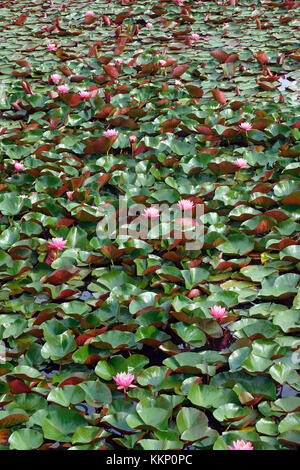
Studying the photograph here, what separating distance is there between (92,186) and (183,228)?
0.64m

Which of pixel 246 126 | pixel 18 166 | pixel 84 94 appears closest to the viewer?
pixel 18 166

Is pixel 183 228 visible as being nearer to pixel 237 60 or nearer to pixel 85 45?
pixel 237 60

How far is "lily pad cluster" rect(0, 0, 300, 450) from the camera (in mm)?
1535

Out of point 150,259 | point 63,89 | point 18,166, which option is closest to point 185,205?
point 150,259

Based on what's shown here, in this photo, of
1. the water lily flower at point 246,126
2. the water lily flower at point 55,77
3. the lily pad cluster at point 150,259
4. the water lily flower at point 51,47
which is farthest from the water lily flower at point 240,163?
the water lily flower at point 51,47

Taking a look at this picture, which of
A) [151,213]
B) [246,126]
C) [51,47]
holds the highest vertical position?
[51,47]

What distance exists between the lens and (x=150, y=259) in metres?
2.12

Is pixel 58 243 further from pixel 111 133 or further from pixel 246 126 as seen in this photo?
pixel 246 126

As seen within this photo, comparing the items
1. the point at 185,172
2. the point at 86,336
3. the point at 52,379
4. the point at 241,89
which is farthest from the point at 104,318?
the point at 241,89

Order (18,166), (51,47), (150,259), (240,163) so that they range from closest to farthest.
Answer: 1. (150,259)
2. (240,163)
3. (18,166)
4. (51,47)

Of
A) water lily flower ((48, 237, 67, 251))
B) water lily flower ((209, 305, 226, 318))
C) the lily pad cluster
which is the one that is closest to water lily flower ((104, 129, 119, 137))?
the lily pad cluster

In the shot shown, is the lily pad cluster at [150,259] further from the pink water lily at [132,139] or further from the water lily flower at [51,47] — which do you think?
the water lily flower at [51,47]

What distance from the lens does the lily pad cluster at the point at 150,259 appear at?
1.54 meters

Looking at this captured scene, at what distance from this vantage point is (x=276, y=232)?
2.26 m
